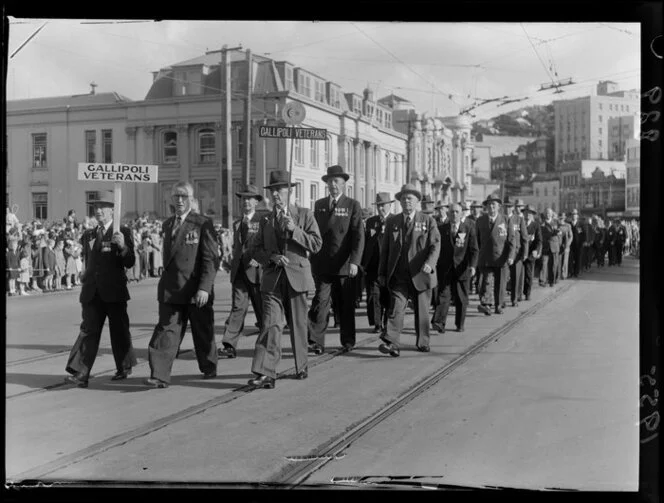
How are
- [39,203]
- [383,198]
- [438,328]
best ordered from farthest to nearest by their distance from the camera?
[438,328] → [383,198] → [39,203]

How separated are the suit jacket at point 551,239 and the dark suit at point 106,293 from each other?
12718mm

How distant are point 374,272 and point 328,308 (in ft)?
8.41

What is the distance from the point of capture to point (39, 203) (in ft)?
25.1

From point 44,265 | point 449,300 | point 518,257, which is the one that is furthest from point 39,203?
point 44,265

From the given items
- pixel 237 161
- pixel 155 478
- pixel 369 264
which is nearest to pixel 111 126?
pixel 237 161

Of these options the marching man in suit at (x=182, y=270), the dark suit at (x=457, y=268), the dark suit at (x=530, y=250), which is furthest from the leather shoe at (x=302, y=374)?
the dark suit at (x=530, y=250)

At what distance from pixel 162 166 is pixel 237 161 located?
4.97 feet

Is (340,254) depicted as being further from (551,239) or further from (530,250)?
(551,239)

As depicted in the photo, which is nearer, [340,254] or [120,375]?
[120,375]

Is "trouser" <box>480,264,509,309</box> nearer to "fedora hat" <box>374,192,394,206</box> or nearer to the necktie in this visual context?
"fedora hat" <box>374,192,394,206</box>

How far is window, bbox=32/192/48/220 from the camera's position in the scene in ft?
24.6

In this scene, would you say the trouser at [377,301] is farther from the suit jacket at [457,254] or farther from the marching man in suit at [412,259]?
the marching man in suit at [412,259]

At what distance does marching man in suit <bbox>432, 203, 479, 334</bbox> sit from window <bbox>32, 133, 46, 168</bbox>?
21.6 feet
